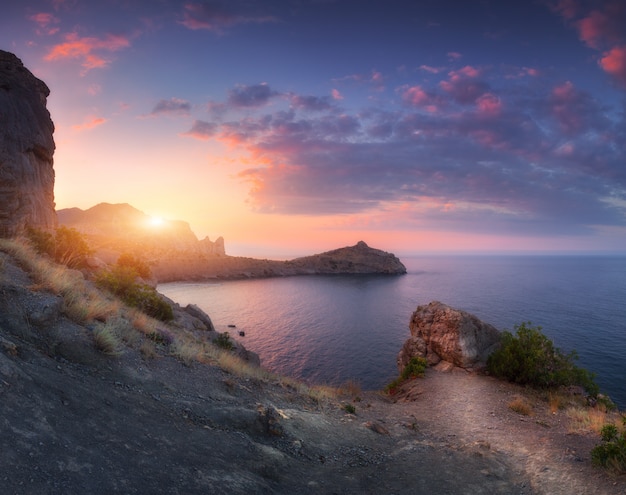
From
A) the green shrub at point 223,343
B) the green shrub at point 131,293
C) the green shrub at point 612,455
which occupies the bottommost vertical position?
the green shrub at point 223,343

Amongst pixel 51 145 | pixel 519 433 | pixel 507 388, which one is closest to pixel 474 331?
pixel 507 388

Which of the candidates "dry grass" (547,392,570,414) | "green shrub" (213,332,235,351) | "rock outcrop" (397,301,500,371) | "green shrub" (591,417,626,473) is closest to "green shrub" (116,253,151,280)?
"green shrub" (213,332,235,351)

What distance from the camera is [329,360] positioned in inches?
1681

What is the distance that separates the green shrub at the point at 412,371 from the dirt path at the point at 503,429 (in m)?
0.95

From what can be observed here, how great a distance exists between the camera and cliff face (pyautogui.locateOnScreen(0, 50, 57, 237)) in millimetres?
26438

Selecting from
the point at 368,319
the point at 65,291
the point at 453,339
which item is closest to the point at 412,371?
the point at 453,339

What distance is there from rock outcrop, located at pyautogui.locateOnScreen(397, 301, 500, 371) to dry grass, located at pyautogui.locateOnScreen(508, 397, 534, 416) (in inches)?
263

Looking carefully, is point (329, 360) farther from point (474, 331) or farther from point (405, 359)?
point (474, 331)

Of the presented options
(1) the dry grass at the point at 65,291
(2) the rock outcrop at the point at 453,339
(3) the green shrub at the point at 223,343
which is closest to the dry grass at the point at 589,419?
(2) the rock outcrop at the point at 453,339

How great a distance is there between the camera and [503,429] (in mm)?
16094

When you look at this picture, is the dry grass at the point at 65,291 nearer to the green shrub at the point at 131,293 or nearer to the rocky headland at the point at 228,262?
the green shrub at the point at 131,293

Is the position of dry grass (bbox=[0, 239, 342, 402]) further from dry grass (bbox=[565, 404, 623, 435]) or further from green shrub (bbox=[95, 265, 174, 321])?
dry grass (bbox=[565, 404, 623, 435])

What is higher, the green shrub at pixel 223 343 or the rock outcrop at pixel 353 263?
the rock outcrop at pixel 353 263

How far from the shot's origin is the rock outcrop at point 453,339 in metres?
26.2
